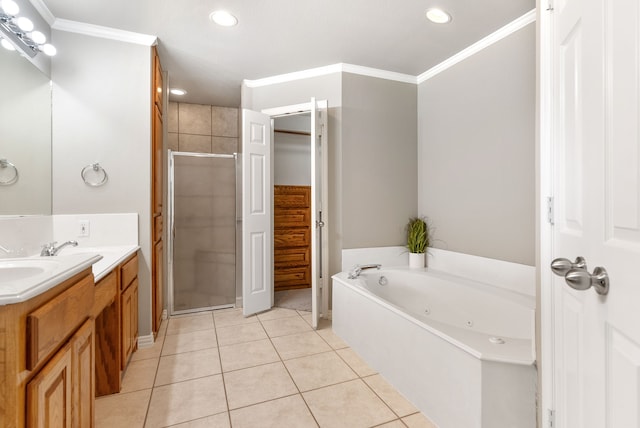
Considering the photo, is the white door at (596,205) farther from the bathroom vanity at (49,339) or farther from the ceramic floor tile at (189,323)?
the ceramic floor tile at (189,323)

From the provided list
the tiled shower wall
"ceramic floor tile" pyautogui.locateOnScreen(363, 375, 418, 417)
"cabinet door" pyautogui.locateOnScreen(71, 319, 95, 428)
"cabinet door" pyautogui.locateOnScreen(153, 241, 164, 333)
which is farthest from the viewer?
the tiled shower wall

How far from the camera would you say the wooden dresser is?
161 inches

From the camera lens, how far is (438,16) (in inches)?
88.1

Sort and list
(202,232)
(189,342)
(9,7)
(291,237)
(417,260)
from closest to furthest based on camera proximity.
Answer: (9,7), (189,342), (417,260), (202,232), (291,237)

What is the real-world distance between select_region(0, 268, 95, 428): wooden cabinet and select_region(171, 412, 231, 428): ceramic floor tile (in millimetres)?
460

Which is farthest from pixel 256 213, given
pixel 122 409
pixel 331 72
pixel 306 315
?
pixel 122 409

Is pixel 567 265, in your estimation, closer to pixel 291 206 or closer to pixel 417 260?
pixel 417 260

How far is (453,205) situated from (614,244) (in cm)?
229

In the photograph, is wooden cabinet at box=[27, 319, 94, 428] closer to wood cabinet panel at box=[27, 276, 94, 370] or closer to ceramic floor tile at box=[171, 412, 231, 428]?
wood cabinet panel at box=[27, 276, 94, 370]

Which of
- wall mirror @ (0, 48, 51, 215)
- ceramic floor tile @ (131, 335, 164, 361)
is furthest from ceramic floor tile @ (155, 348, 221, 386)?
wall mirror @ (0, 48, 51, 215)

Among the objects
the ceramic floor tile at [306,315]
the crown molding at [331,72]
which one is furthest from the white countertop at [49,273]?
the crown molding at [331,72]

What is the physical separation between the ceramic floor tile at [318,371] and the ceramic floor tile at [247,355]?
0.61 ft

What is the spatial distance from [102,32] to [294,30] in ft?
4.65

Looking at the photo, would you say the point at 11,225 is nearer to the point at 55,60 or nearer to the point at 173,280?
the point at 55,60
